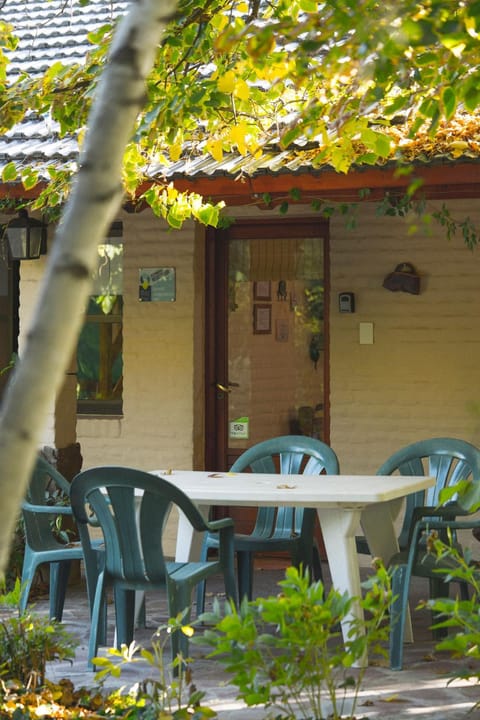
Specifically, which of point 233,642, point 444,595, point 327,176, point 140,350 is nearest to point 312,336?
point 140,350

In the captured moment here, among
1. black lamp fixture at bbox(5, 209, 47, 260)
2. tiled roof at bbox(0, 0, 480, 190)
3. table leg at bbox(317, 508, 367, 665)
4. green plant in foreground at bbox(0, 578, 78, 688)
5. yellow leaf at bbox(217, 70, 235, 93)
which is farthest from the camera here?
black lamp fixture at bbox(5, 209, 47, 260)

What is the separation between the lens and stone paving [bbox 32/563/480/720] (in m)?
4.55

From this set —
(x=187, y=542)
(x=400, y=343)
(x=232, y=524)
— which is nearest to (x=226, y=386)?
(x=400, y=343)

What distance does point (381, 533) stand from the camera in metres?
5.71

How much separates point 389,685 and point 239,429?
3769mm

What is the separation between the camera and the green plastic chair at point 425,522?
17.1 ft

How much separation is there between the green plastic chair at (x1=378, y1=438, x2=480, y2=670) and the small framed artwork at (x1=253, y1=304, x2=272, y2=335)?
2.20m

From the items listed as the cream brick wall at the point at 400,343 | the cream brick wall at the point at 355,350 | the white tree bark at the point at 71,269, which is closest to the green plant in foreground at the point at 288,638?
the white tree bark at the point at 71,269

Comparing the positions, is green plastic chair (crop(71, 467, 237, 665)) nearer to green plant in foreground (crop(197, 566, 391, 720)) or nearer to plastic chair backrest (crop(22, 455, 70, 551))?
plastic chair backrest (crop(22, 455, 70, 551))

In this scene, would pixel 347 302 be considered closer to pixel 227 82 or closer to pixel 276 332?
pixel 276 332

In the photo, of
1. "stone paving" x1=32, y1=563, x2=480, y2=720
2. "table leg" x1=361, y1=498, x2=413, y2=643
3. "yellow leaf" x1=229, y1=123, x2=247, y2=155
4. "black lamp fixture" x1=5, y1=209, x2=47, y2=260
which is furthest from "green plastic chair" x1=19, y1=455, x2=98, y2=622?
"yellow leaf" x1=229, y1=123, x2=247, y2=155

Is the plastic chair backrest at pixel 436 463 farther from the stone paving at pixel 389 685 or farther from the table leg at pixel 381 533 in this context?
the stone paving at pixel 389 685

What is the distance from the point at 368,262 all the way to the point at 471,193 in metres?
1.69

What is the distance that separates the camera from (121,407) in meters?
8.72
